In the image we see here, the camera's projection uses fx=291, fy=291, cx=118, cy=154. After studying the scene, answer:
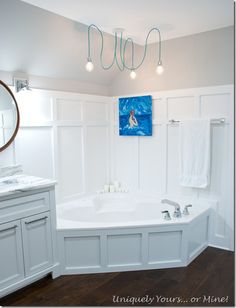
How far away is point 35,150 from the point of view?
321 centimetres

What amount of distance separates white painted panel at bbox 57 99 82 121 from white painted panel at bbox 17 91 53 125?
0.15 meters

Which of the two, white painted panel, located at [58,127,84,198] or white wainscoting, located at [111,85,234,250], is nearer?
white wainscoting, located at [111,85,234,250]

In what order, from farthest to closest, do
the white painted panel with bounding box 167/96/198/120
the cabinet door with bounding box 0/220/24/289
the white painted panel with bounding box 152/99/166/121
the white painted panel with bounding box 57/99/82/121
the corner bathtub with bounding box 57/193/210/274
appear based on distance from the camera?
the white painted panel with bounding box 152/99/166/121 < the white painted panel with bounding box 57/99/82/121 < the white painted panel with bounding box 167/96/198/120 < the corner bathtub with bounding box 57/193/210/274 < the cabinet door with bounding box 0/220/24/289

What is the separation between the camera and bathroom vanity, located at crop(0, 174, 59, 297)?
2314 mm

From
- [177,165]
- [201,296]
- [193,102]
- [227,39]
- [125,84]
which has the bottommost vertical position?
[201,296]

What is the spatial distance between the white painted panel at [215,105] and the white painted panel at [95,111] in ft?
4.50

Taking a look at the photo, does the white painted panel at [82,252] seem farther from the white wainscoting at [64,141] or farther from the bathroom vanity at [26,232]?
the white wainscoting at [64,141]

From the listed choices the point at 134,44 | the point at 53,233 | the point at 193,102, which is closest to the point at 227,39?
the point at 193,102

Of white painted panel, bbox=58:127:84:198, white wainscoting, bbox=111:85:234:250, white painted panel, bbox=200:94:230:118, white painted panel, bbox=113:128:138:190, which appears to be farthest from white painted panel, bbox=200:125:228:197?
white painted panel, bbox=58:127:84:198

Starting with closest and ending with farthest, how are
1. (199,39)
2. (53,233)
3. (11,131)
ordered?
(53,233) → (11,131) → (199,39)

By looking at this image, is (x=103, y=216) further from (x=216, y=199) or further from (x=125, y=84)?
(x=125, y=84)

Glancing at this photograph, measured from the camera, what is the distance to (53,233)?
267cm

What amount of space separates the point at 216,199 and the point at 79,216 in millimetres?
1606

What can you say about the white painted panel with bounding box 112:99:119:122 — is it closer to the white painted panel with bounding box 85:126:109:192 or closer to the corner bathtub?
the white painted panel with bounding box 85:126:109:192
